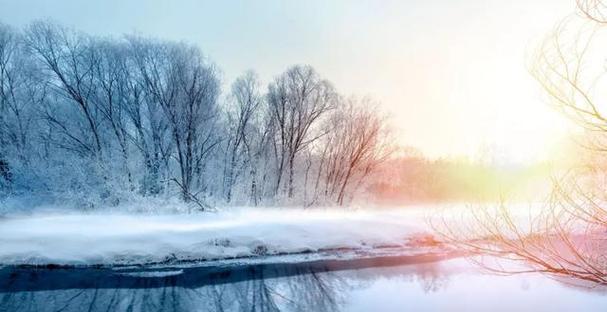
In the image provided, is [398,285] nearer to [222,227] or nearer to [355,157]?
[222,227]

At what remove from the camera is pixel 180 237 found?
12211 millimetres

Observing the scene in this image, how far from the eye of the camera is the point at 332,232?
14633 millimetres

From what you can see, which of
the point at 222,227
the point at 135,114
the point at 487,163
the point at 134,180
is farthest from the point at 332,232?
the point at 487,163

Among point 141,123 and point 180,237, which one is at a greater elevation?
point 141,123

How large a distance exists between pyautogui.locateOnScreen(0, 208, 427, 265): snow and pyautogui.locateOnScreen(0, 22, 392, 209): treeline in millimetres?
4027

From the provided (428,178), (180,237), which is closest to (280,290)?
(180,237)

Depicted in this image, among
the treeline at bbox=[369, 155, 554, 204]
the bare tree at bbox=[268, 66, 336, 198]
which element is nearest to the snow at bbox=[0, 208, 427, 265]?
the bare tree at bbox=[268, 66, 336, 198]

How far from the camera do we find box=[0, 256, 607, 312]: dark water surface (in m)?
7.90

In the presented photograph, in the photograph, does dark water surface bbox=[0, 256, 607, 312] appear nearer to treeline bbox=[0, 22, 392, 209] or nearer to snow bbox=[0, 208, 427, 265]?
snow bbox=[0, 208, 427, 265]

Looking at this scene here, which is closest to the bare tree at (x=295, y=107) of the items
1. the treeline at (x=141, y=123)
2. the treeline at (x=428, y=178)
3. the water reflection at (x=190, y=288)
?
the treeline at (x=141, y=123)

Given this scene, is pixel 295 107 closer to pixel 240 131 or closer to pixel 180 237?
pixel 240 131

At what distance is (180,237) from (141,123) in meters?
13.7

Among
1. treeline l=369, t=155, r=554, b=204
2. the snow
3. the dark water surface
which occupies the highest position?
treeline l=369, t=155, r=554, b=204

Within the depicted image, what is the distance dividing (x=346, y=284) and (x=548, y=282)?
5857 millimetres
